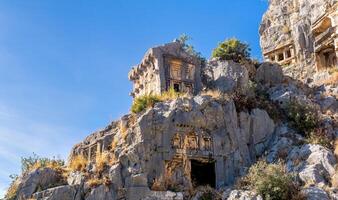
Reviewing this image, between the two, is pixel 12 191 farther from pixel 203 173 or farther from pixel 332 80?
pixel 332 80

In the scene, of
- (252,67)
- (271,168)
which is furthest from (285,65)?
(271,168)

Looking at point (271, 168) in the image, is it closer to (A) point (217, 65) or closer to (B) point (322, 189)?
(B) point (322, 189)

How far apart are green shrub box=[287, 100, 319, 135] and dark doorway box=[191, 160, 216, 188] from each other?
602 centimetres

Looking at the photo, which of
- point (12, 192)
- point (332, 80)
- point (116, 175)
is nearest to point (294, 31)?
point (332, 80)

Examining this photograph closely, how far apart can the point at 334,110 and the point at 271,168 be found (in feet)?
34.7

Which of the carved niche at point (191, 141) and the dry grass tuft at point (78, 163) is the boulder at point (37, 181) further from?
the carved niche at point (191, 141)

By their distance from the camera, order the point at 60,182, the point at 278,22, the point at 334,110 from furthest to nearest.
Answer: the point at 278,22
the point at 334,110
the point at 60,182

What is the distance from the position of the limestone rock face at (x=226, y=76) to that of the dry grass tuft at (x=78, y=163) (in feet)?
32.3

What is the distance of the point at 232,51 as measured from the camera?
107ft

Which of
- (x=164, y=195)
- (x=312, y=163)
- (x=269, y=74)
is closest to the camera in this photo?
(x=164, y=195)

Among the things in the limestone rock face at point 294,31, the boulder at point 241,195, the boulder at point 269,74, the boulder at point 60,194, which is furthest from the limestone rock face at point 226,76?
the limestone rock face at point 294,31

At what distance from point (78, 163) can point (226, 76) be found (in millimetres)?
11402

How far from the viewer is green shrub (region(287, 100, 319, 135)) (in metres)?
26.9

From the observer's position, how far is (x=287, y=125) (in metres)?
27.3
